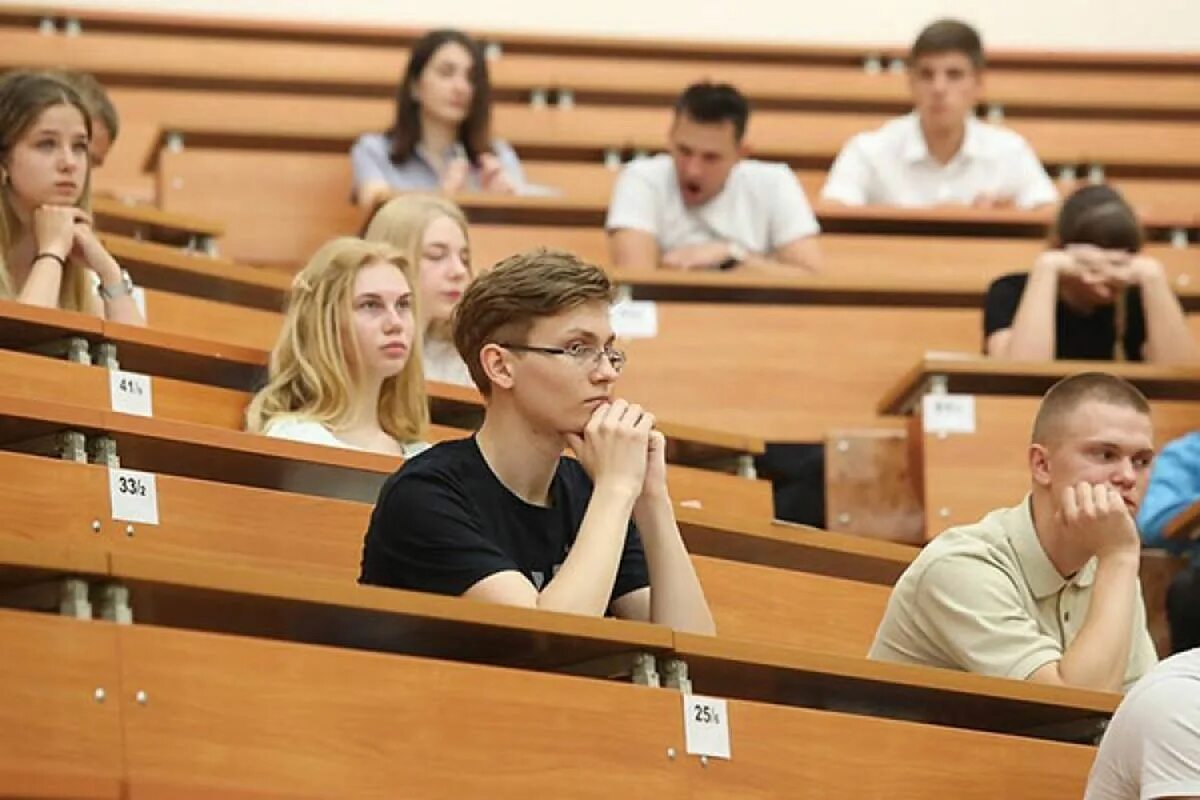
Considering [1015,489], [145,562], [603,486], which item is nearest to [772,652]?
[603,486]

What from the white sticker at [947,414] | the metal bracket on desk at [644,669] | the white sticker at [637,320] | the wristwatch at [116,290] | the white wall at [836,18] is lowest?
the metal bracket on desk at [644,669]

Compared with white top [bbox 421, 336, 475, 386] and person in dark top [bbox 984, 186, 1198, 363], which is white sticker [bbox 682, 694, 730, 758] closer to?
white top [bbox 421, 336, 475, 386]

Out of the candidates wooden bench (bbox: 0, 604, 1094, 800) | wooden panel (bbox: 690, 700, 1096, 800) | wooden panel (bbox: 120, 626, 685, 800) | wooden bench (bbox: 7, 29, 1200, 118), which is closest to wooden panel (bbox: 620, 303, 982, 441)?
wooden bench (bbox: 7, 29, 1200, 118)

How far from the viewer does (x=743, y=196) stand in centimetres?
437

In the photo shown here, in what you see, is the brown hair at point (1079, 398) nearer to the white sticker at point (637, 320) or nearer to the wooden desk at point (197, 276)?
the white sticker at point (637, 320)

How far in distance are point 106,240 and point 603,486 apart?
4.36ft

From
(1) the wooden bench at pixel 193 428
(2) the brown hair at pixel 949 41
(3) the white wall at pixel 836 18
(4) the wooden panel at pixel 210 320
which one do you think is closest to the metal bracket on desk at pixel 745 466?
(1) the wooden bench at pixel 193 428

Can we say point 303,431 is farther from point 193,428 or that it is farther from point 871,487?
point 871,487

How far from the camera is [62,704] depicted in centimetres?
191

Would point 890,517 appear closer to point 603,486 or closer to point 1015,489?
point 1015,489

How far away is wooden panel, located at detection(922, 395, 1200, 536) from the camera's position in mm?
3621

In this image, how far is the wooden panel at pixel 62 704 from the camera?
188 cm

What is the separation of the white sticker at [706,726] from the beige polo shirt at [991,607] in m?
0.45

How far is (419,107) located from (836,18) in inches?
60.8
